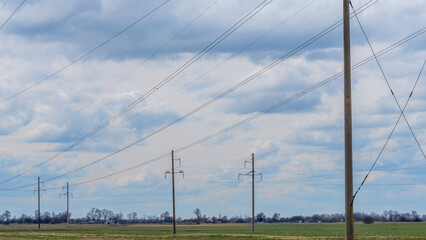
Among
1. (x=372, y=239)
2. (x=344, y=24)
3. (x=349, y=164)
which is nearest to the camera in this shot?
(x=349, y=164)

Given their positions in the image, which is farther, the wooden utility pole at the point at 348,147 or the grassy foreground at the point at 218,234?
the grassy foreground at the point at 218,234

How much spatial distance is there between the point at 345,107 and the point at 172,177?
253 feet

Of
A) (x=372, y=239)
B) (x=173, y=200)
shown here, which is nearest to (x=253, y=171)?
(x=173, y=200)

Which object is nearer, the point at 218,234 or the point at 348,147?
the point at 348,147

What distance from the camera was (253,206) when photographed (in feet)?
323

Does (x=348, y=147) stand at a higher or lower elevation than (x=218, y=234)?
higher

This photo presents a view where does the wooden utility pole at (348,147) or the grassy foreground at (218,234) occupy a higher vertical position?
the wooden utility pole at (348,147)

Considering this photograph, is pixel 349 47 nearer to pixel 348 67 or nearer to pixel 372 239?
pixel 348 67

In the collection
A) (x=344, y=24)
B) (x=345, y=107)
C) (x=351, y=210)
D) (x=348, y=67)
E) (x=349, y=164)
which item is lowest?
(x=351, y=210)

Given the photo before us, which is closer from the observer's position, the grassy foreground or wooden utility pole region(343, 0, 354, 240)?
wooden utility pole region(343, 0, 354, 240)

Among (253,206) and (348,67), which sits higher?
(348,67)

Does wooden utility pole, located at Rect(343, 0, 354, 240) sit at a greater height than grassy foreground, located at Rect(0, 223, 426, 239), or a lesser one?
greater

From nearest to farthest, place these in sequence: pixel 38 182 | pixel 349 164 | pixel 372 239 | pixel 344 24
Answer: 1. pixel 349 164
2. pixel 344 24
3. pixel 372 239
4. pixel 38 182

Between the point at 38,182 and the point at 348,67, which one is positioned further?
the point at 38,182
